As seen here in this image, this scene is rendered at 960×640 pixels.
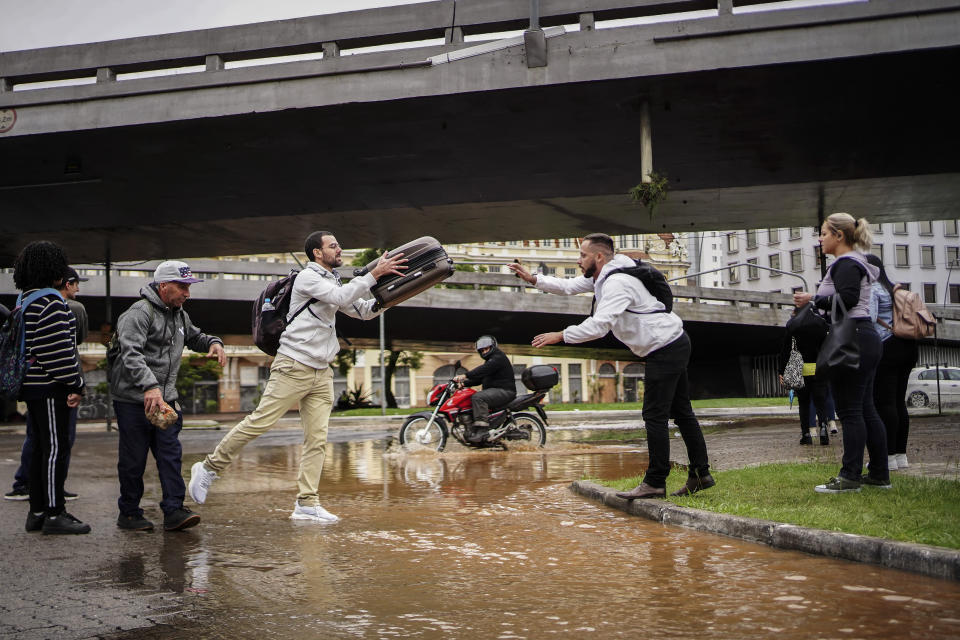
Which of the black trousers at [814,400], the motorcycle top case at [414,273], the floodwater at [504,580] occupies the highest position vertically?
the motorcycle top case at [414,273]

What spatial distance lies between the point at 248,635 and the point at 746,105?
1177cm

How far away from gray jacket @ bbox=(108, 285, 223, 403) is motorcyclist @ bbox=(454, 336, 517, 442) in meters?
6.89

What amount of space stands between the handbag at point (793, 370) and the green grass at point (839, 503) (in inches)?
153

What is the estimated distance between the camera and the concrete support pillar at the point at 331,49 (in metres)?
13.1

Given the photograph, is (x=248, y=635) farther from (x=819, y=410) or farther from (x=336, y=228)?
(x=336, y=228)

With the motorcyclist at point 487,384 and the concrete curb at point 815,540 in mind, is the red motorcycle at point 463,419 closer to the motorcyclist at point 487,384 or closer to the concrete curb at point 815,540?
the motorcyclist at point 487,384

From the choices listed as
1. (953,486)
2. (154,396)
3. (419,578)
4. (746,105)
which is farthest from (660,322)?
(746,105)

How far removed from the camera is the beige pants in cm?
664

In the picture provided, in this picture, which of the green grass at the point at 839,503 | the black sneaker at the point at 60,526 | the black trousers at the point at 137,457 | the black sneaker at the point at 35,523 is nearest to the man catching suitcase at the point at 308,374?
the black trousers at the point at 137,457

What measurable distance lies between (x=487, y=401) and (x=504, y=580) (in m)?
8.97

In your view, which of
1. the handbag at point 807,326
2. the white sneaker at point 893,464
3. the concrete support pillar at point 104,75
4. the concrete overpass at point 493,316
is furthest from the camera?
the concrete overpass at point 493,316

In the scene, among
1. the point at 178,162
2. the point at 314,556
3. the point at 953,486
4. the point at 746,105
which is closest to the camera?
the point at 314,556

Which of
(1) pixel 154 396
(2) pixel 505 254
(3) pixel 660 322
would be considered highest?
(2) pixel 505 254

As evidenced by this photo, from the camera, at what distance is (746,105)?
1340 cm
